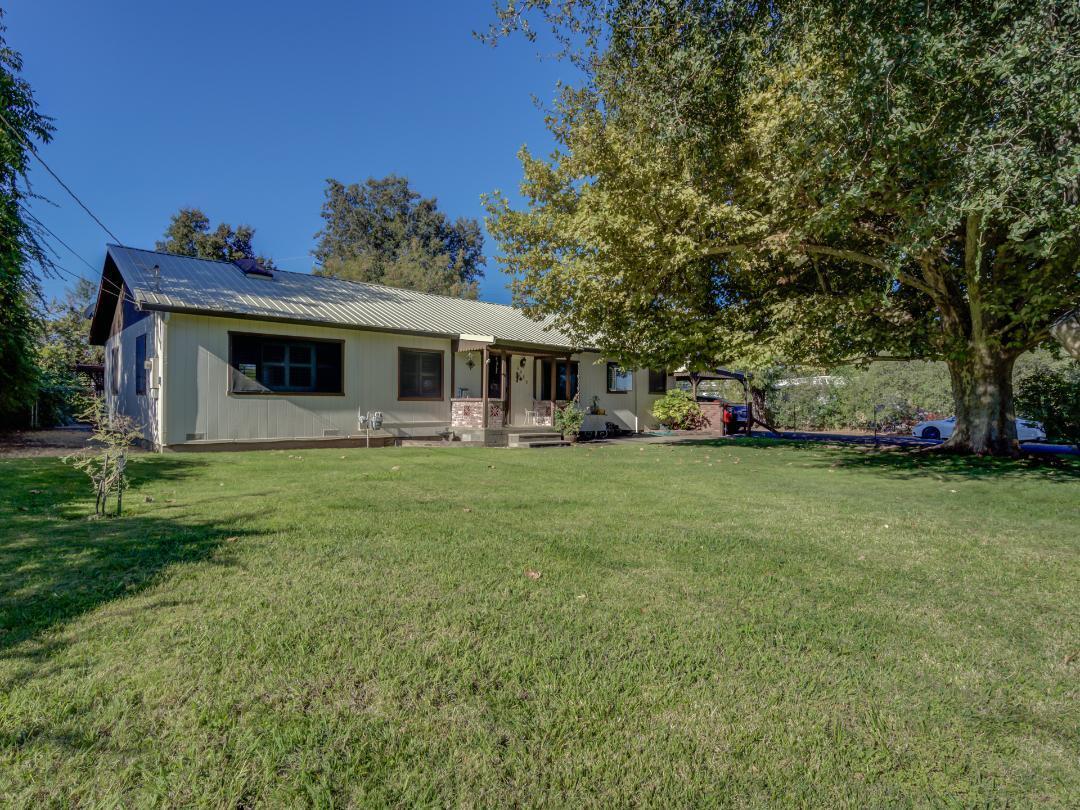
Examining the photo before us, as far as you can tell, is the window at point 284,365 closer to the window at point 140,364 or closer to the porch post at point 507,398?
the window at point 140,364

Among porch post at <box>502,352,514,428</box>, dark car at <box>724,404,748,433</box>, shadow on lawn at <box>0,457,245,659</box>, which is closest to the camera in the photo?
shadow on lawn at <box>0,457,245,659</box>

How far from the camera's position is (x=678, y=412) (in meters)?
20.6

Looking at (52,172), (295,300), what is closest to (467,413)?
(295,300)

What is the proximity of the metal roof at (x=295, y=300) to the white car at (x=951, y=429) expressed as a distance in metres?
13.1

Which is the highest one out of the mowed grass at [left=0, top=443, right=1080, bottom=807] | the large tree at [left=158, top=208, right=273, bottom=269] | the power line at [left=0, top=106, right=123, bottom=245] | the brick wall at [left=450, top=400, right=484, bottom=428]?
the large tree at [left=158, top=208, right=273, bottom=269]

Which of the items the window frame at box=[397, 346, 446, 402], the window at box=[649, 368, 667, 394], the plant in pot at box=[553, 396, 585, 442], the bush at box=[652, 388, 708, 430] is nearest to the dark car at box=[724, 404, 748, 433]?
the bush at box=[652, 388, 708, 430]

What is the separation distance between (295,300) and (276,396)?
277 cm

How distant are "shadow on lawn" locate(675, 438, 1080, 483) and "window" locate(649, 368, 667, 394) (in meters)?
6.51

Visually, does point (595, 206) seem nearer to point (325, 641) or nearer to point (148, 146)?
point (325, 641)

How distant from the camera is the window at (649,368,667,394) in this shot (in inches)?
832

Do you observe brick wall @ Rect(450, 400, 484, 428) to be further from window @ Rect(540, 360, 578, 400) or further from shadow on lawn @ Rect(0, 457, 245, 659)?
shadow on lawn @ Rect(0, 457, 245, 659)

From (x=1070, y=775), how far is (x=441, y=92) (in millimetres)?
24661

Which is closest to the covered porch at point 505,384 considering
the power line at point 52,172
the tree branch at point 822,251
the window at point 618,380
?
the window at point 618,380

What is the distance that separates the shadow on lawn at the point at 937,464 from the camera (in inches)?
382
